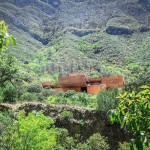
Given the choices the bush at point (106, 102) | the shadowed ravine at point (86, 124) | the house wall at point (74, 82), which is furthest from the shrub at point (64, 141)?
the house wall at point (74, 82)

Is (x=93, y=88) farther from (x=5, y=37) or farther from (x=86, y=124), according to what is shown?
(x=5, y=37)

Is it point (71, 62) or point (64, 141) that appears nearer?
point (64, 141)

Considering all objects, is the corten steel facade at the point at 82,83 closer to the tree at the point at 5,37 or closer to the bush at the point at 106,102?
the bush at the point at 106,102

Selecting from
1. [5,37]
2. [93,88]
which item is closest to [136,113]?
[5,37]

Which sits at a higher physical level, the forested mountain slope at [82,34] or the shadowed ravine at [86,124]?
the forested mountain slope at [82,34]

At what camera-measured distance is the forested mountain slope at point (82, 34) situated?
346 ft

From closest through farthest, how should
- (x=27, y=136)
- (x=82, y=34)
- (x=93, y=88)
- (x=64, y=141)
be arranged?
(x=27, y=136) → (x=64, y=141) → (x=93, y=88) → (x=82, y=34)

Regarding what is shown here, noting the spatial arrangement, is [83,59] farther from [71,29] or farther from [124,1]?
[124,1]

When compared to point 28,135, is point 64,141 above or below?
below

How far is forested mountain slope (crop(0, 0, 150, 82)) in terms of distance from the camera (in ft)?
346

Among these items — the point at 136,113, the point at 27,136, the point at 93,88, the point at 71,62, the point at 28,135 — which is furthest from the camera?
the point at 71,62

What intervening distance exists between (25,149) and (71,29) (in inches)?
5001

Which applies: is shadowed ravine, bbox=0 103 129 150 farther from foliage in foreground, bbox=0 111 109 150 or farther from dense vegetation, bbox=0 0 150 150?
foliage in foreground, bbox=0 111 109 150

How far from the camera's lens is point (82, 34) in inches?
5719
